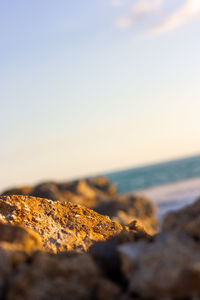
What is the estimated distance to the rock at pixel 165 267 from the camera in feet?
7.23

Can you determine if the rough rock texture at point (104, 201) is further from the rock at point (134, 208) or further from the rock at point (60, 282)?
the rock at point (60, 282)

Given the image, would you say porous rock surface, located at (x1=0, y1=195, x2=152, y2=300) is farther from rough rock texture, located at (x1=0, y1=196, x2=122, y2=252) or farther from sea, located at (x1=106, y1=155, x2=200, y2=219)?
sea, located at (x1=106, y1=155, x2=200, y2=219)

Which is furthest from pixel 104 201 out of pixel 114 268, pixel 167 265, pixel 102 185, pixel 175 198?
pixel 167 265

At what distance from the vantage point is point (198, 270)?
2.19 m

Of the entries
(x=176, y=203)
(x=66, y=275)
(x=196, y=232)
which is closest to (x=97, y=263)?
(x=66, y=275)

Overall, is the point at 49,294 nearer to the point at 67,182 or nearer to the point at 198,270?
the point at 198,270

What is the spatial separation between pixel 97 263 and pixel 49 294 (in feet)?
1.71

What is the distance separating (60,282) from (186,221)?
0.99 metres

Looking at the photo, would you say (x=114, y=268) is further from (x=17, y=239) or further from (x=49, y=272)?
(x=17, y=239)

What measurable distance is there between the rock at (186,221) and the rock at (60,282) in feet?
2.10

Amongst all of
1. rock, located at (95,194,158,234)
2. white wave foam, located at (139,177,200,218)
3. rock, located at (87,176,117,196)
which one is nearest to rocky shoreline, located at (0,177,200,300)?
rock, located at (95,194,158,234)

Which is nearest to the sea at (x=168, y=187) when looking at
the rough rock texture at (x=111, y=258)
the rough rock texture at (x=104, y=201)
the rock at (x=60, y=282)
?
the rough rock texture at (x=111, y=258)

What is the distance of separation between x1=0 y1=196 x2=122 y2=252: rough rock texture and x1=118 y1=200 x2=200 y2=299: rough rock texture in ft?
4.53

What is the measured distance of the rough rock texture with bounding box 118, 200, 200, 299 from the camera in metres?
2.20
